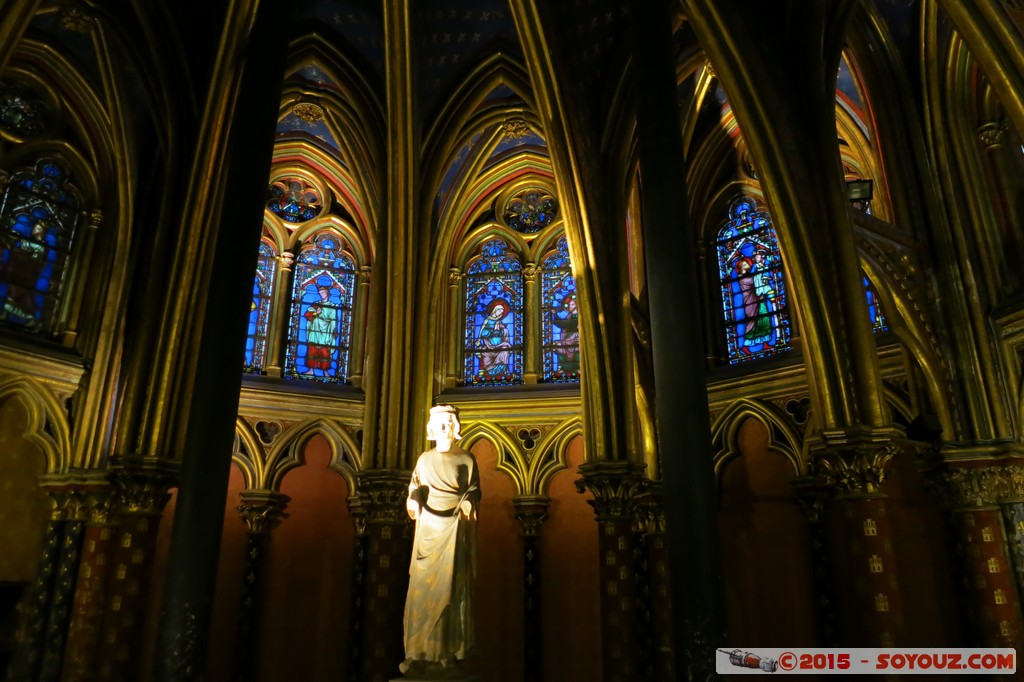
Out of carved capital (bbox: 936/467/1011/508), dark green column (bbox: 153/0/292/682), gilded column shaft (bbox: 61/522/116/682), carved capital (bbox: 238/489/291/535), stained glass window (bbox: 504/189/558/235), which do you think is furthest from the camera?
stained glass window (bbox: 504/189/558/235)

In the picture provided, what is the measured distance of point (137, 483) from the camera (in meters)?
10.1

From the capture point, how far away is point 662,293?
22.8ft

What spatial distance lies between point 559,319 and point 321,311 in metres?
4.59

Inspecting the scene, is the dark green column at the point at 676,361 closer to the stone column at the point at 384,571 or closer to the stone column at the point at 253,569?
the stone column at the point at 384,571

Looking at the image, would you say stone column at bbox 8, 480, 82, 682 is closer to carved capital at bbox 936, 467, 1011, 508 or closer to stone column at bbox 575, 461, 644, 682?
stone column at bbox 575, 461, 644, 682

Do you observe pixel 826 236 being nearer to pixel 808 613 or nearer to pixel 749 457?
pixel 749 457

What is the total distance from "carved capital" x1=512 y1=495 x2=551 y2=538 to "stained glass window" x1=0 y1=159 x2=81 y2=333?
7.89 m

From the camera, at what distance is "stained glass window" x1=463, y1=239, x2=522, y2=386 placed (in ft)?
49.8

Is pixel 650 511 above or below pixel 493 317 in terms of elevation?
below

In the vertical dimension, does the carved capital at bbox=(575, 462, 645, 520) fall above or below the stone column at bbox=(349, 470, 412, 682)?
above

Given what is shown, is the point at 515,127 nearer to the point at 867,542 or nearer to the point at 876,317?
the point at 876,317

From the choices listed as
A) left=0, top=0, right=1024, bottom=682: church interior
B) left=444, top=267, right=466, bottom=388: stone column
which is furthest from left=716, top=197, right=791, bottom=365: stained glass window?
left=444, top=267, right=466, bottom=388: stone column

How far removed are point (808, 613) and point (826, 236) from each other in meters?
5.43

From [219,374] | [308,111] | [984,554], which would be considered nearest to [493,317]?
[308,111]
